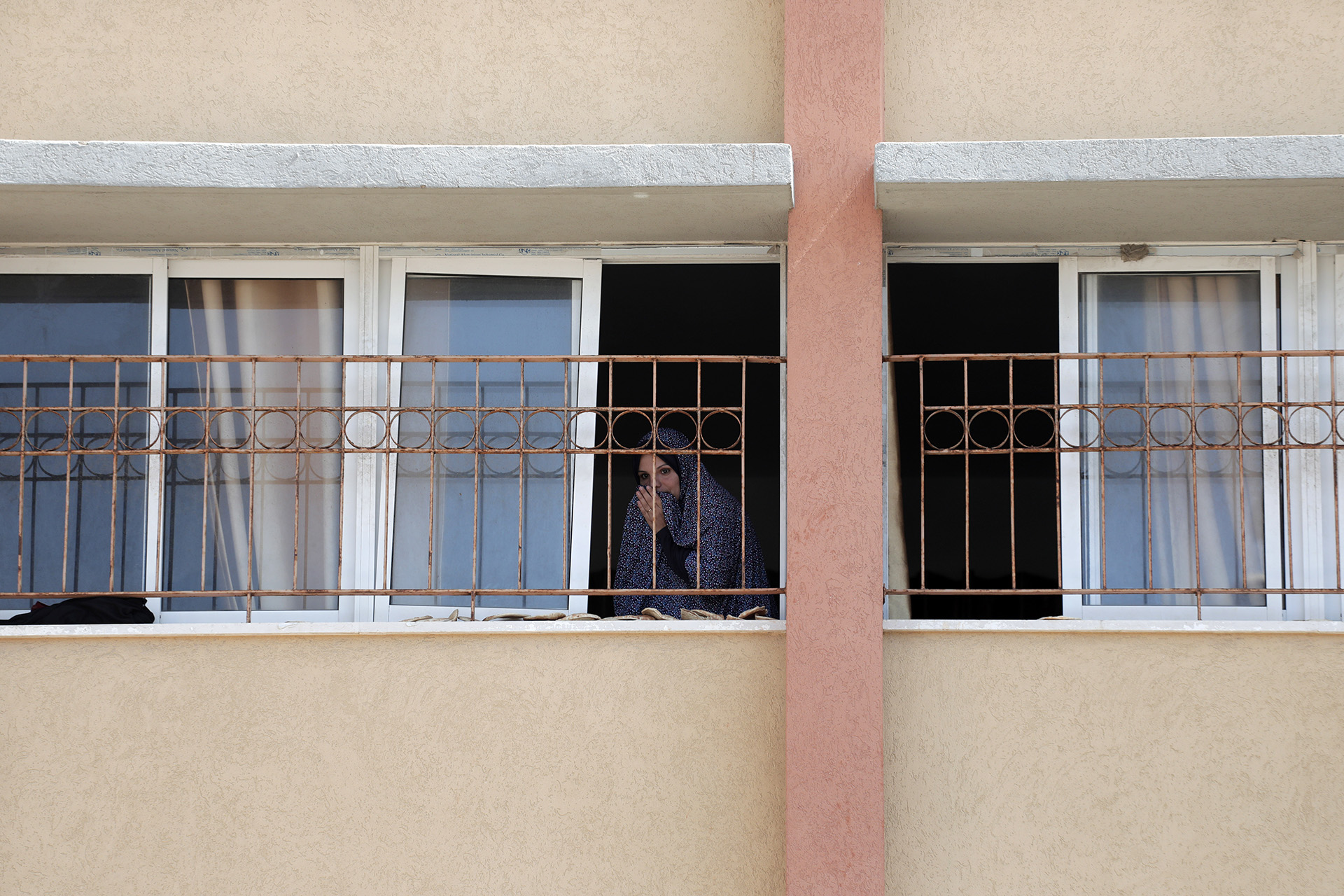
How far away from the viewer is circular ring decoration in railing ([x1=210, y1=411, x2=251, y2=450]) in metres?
4.41

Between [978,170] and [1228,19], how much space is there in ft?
4.06

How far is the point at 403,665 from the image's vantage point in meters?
3.88

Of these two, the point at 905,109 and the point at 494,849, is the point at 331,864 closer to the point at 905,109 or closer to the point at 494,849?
the point at 494,849

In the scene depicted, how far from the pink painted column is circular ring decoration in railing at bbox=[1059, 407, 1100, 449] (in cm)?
99

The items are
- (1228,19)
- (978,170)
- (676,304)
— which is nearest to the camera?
(978,170)

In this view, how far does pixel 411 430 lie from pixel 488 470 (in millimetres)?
354

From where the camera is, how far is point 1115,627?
3801mm

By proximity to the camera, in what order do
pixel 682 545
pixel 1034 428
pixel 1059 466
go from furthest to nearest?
pixel 1034 428 < pixel 682 545 < pixel 1059 466

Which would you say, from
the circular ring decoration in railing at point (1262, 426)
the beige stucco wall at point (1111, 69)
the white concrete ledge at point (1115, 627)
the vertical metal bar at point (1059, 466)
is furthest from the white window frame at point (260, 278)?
the circular ring decoration in railing at point (1262, 426)

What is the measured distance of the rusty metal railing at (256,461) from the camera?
4328 mm

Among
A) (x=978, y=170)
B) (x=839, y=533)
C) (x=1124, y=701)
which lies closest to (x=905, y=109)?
(x=978, y=170)

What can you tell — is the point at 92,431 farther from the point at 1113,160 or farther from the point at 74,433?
the point at 1113,160

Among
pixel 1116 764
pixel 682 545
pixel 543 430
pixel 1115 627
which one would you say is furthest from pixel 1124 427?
pixel 543 430

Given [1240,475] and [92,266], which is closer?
[1240,475]
